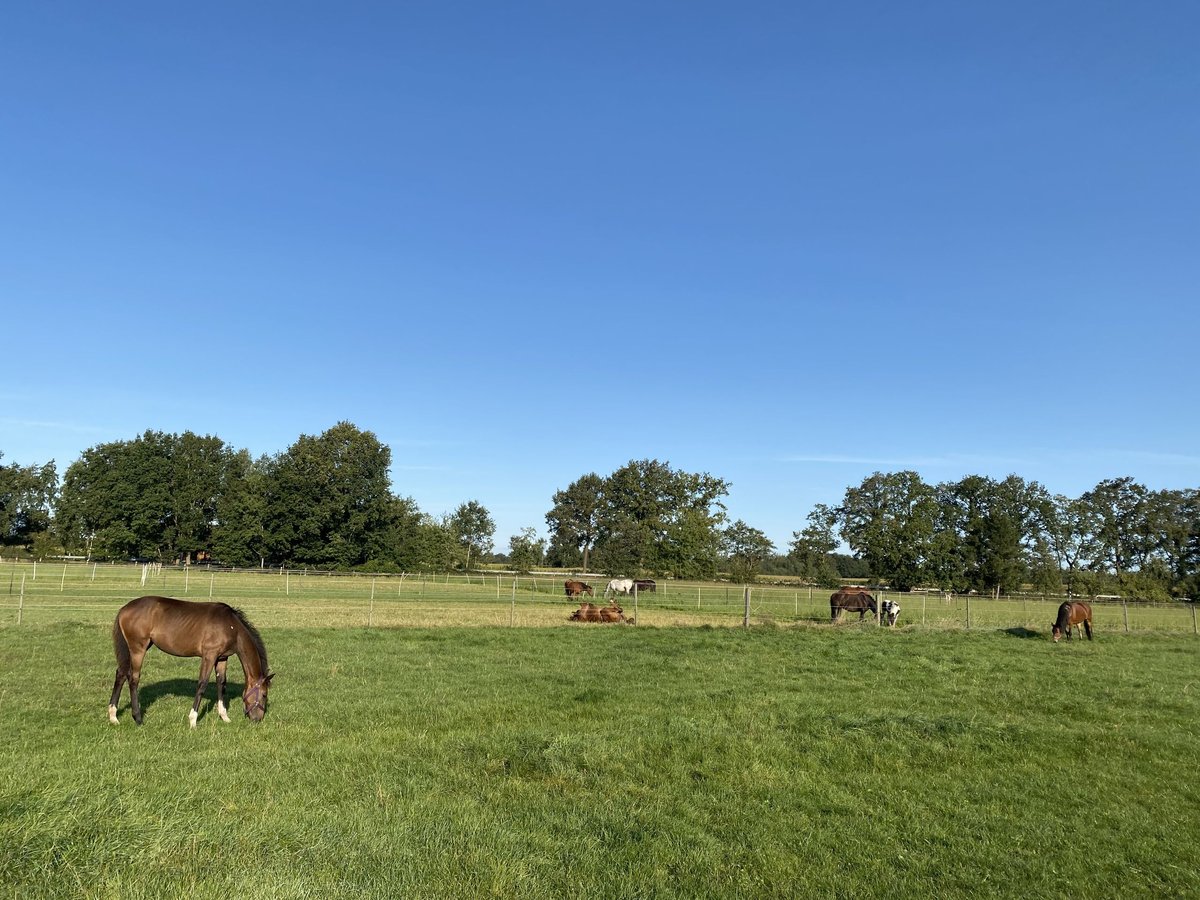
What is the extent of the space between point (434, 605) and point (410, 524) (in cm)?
5388

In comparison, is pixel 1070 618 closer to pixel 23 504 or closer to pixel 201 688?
pixel 201 688

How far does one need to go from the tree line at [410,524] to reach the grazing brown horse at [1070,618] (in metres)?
49.5

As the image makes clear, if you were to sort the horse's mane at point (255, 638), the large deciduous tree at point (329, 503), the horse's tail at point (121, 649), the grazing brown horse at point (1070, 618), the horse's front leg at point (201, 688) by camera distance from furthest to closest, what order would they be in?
the large deciduous tree at point (329, 503) → the grazing brown horse at point (1070, 618) → the horse's mane at point (255, 638) → the horse's tail at point (121, 649) → the horse's front leg at point (201, 688)

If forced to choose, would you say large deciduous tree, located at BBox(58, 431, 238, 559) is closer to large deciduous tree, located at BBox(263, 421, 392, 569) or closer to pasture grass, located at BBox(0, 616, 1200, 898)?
large deciduous tree, located at BBox(263, 421, 392, 569)

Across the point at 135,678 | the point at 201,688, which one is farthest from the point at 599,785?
the point at 135,678

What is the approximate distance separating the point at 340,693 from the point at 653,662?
754cm

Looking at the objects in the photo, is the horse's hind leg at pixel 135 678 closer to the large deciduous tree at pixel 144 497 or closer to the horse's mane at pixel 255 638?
the horse's mane at pixel 255 638

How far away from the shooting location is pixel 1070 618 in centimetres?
2650

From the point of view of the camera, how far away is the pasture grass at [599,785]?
18.0 ft

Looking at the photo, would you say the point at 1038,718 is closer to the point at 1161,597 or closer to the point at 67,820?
the point at 67,820

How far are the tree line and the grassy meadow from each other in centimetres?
6665

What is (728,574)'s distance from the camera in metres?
98.3

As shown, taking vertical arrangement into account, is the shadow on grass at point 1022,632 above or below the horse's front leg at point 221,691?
below

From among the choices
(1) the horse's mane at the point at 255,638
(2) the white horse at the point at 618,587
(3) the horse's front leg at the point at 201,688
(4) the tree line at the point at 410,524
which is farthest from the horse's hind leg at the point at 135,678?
(4) the tree line at the point at 410,524
